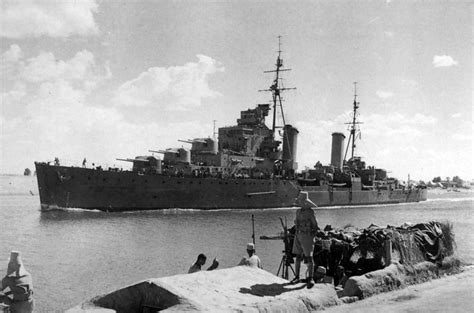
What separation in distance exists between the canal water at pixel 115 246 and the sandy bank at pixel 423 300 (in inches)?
208

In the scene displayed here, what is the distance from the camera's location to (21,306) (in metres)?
4.98

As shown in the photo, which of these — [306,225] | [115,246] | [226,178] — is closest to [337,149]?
[226,178]

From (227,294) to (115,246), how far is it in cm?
1215

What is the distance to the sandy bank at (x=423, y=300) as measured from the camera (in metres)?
5.75

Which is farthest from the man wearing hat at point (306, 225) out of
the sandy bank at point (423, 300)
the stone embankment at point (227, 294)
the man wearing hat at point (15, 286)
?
the man wearing hat at point (15, 286)

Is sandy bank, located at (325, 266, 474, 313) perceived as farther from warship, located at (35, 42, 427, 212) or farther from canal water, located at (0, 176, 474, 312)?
warship, located at (35, 42, 427, 212)

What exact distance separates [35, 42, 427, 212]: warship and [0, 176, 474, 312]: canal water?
1.55 meters

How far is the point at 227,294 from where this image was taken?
5746 millimetres

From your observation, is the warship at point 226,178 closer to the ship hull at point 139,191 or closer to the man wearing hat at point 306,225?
the ship hull at point 139,191

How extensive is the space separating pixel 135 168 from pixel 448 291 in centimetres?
2632

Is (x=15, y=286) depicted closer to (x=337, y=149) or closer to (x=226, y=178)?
(x=226, y=178)

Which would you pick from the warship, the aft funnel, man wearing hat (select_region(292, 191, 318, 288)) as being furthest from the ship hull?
man wearing hat (select_region(292, 191, 318, 288))

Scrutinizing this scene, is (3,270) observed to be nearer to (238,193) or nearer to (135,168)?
(135,168)

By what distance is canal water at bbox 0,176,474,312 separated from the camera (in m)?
11.6
